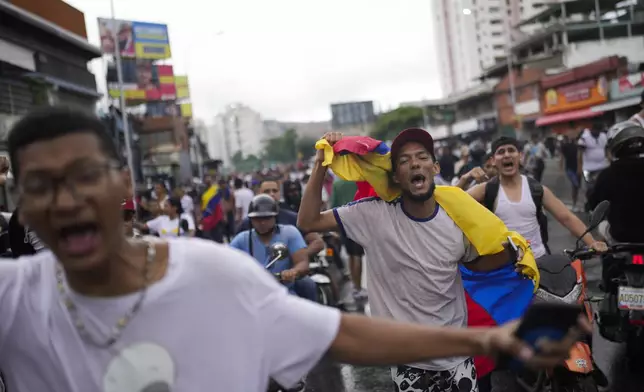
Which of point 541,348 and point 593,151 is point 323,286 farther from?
point 593,151

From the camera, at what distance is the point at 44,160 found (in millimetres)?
1526

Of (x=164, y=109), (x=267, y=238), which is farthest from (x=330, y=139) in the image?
(x=164, y=109)

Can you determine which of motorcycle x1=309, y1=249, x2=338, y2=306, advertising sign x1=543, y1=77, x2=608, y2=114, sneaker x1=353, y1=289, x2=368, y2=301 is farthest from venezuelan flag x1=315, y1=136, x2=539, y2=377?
advertising sign x1=543, y1=77, x2=608, y2=114

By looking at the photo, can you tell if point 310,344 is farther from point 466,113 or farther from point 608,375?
point 466,113

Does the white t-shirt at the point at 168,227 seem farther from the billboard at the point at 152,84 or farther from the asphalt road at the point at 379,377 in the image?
the billboard at the point at 152,84

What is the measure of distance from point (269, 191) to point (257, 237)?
7.40 feet

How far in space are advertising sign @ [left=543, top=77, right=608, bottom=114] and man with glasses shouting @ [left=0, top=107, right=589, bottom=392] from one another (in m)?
47.2

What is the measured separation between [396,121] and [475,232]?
3828 inches

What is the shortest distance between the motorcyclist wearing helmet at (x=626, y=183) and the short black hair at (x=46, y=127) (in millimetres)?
4743

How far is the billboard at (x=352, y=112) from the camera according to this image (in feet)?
337

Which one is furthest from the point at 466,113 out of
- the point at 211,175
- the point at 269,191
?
the point at 269,191

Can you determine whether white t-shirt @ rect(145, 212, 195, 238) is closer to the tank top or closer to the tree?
the tank top

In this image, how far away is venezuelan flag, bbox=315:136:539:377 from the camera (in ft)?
12.1

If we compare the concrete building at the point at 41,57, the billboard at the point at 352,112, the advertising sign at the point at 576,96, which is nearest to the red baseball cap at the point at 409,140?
the concrete building at the point at 41,57
